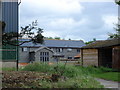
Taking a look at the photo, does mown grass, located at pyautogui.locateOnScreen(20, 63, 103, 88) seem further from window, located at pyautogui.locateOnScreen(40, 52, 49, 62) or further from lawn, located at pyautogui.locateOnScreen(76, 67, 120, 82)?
window, located at pyautogui.locateOnScreen(40, 52, 49, 62)

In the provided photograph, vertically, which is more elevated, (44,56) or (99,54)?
(99,54)

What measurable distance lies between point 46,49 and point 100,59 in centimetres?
1314

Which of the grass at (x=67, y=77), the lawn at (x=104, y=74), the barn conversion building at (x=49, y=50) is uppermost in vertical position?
the barn conversion building at (x=49, y=50)

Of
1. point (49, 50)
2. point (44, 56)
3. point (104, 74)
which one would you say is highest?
point (49, 50)

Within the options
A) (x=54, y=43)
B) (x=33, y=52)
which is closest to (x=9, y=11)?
(x=33, y=52)

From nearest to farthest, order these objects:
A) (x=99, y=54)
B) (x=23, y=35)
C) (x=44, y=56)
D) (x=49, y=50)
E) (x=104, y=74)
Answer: (x=23, y=35) < (x=104, y=74) < (x=99, y=54) < (x=44, y=56) < (x=49, y=50)

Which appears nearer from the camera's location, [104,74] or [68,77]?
[68,77]

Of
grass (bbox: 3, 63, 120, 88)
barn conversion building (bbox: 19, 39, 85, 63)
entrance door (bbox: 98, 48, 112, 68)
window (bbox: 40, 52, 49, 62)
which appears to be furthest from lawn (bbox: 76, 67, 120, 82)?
window (bbox: 40, 52, 49, 62)

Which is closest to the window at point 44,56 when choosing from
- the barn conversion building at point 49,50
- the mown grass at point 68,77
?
the barn conversion building at point 49,50

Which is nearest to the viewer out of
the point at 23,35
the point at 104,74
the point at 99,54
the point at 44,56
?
the point at 23,35

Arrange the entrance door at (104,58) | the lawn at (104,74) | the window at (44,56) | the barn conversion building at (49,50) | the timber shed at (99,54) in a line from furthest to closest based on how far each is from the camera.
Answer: the window at (44,56) → the barn conversion building at (49,50) → the entrance door at (104,58) → the timber shed at (99,54) → the lawn at (104,74)

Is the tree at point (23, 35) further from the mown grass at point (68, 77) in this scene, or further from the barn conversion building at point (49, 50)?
the barn conversion building at point (49, 50)

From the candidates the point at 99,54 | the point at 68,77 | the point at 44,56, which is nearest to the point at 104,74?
the point at 68,77

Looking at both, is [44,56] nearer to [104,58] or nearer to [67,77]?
[104,58]
